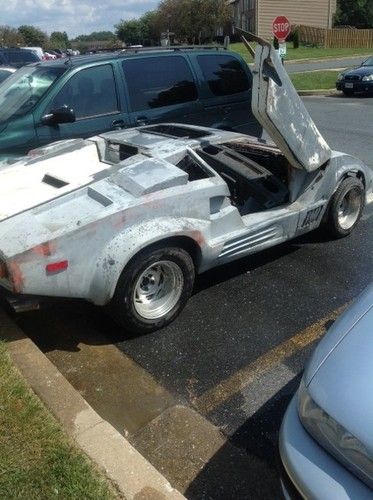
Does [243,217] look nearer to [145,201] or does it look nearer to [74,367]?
[145,201]

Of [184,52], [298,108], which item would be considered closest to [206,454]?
[298,108]

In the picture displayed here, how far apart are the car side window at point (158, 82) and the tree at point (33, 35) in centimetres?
7721

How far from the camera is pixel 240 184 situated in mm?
4645

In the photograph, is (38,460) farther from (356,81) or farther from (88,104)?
(356,81)

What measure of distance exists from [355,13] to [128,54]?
63377 millimetres

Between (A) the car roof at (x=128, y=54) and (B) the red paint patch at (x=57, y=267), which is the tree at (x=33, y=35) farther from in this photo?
(B) the red paint patch at (x=57, y=267)

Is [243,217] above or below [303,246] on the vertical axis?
above

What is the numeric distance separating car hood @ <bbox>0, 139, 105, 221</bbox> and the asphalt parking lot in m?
0.80

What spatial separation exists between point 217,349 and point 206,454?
97 centimetres

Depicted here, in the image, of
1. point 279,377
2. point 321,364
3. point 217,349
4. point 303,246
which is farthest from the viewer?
point 303,246

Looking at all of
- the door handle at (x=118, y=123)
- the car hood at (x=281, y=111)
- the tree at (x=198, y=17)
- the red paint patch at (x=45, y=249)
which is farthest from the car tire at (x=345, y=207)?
the tree at (x=198, y=17)

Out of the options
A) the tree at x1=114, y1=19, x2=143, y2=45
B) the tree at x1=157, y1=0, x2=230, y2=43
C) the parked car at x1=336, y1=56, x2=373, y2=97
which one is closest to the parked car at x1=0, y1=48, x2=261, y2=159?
the parked car at x1=336, y1=56, x2=373, y2=97

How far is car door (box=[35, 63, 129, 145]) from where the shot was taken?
225 inches

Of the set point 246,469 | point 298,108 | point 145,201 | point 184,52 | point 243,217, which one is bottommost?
point 246,469
